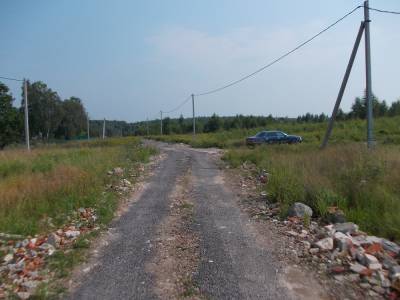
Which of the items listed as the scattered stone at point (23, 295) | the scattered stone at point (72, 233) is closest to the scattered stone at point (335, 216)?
the scattered stone at point (72, 233)

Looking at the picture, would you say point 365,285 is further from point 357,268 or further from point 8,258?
point 8,258

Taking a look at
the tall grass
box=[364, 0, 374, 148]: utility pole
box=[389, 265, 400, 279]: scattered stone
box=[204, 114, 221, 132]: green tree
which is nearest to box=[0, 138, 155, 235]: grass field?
the tall grass

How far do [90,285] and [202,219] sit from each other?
3.23 metres

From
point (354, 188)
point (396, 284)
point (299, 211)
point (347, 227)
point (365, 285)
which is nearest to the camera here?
point (396, 284)

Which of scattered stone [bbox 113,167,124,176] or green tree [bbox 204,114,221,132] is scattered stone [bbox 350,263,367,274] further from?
green tree [bbox 204,114,221,132]

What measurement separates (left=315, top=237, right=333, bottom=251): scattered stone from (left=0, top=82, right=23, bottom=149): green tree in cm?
5408

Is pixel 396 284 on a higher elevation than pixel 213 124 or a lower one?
lower

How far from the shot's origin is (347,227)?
20.4 feet

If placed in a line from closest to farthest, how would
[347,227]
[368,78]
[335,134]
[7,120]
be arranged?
[347,227]
[368,78]
[335,134]
[7,120]

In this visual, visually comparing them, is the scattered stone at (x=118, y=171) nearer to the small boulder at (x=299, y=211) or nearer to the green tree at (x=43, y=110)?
the small boulder at (x=299, y=211)

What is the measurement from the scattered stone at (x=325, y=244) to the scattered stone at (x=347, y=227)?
0.56m

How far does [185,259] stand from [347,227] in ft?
8.76

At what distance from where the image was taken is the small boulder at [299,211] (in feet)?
23.8

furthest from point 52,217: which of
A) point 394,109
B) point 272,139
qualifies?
point 394,109
